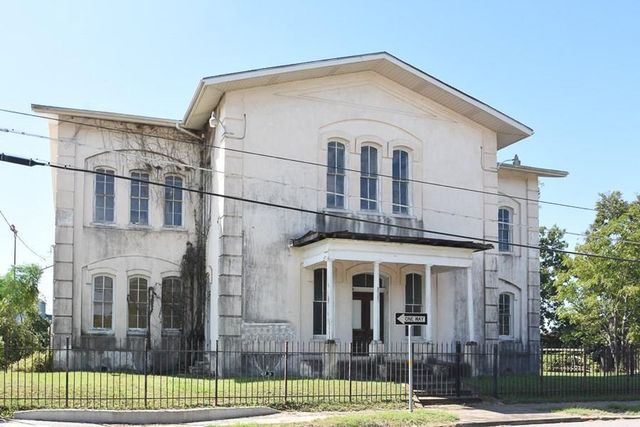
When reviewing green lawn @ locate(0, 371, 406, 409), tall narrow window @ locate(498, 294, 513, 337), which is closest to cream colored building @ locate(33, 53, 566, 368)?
tall narrow window @ locate(498, 294, 513, 337)

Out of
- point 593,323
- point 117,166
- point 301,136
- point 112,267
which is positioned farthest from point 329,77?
point 593,323

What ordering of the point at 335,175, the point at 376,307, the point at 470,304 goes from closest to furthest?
the point at 376,307, the point at 470,304, the point at 335,175

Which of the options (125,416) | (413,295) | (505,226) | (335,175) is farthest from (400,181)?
(125,416)

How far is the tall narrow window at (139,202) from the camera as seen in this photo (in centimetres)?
2705

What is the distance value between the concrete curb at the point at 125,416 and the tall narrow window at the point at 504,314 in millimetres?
16192

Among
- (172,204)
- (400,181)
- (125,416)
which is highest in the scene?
(400,181)

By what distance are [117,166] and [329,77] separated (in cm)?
779

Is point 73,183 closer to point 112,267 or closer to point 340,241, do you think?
point 112,267

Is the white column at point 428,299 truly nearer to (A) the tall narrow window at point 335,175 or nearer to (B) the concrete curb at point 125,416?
(A) the tall narrow window at point 335,175

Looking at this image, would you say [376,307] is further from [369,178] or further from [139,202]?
[139,202]

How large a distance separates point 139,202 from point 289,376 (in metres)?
8.62

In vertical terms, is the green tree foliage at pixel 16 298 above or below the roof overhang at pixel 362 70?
below

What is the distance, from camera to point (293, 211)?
24781mm

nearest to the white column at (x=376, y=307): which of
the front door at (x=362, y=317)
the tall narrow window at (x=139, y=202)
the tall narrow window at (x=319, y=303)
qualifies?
the tall narrow window at (x=319, y=303)
